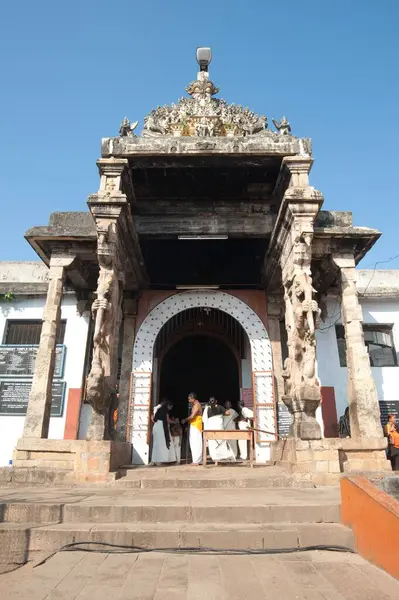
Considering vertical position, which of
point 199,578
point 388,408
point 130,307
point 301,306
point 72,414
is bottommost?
point 199,578

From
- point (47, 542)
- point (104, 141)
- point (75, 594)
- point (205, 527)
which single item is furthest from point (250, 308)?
point (75, 594)

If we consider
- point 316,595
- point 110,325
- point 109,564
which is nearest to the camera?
point 316,595

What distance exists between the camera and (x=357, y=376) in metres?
7.79

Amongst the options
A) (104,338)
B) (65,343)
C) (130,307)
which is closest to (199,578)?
(104,338)

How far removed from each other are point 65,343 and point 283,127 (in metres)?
7.49

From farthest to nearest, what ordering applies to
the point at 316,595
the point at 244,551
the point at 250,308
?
the point at 250,308
the point at 244,551
the point at 316,595

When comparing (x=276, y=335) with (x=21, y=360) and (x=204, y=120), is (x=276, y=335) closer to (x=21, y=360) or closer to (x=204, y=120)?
(x=204, y=120)

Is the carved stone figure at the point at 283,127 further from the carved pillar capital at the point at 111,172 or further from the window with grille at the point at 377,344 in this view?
the window with grille at the point at 377,344

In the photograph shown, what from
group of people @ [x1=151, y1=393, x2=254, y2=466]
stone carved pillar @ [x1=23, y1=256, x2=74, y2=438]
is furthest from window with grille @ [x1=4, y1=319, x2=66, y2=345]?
group of people @ [x1=151, y1=393, x2=254, y2=466]

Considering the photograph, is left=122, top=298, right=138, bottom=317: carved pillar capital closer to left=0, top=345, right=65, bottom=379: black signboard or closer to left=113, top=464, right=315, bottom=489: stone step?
left=0, top=345, right=65, bottom=379: black signboard

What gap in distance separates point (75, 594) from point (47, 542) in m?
1.23

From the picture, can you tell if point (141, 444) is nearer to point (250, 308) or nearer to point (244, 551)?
point (250, 308)

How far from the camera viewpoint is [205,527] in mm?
4055

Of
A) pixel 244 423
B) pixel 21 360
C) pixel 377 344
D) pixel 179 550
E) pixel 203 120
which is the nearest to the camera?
pixel 179 550
